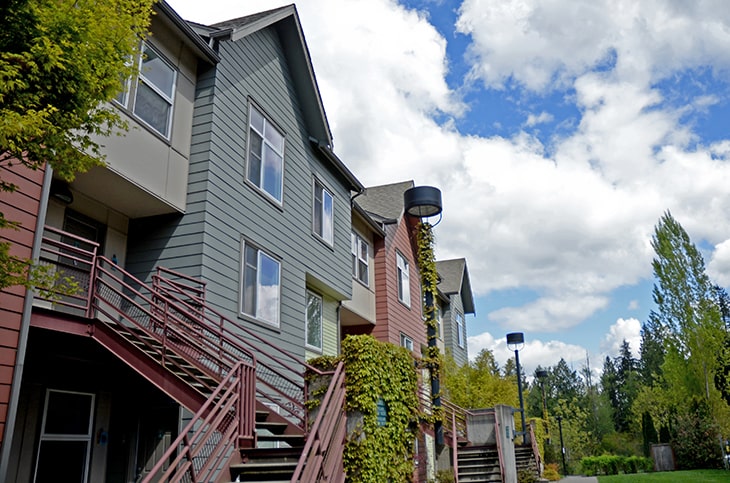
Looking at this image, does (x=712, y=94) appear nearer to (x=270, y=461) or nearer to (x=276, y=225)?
(x=276, y=225)

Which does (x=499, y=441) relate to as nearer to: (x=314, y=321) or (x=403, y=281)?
(x=314, y=321)

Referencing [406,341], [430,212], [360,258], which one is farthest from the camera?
[406,341]

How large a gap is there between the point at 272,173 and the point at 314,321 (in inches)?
188

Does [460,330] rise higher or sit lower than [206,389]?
higher

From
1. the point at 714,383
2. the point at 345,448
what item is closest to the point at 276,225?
the point at 345,448

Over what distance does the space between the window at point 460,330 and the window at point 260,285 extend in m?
21.2

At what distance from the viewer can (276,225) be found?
13445 mm

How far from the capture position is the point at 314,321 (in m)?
16.5

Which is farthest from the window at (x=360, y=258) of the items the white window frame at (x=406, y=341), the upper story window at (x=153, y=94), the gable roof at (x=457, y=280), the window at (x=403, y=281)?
the gable roof at (x=457, y=280)

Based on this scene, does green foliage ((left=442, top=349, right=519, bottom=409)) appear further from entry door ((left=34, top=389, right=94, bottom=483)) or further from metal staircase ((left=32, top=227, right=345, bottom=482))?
entry door ((left=34, top=389, right=94, bottom=483))

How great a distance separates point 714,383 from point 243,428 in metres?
32.0

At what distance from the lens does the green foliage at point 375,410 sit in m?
8.34

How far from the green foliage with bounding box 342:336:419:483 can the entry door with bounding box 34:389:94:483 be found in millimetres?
4190

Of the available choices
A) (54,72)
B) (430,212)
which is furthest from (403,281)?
(54,72)
